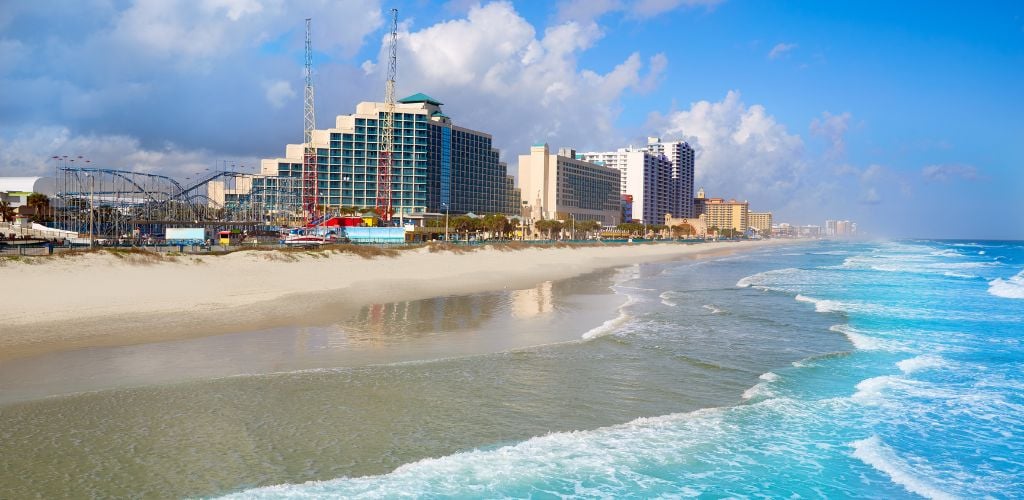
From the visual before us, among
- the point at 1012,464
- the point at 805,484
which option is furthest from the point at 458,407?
the point at 1012,464

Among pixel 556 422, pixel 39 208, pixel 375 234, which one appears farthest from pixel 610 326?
pixel 39 208

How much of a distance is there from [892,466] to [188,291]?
89.0 feet

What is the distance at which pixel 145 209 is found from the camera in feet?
340

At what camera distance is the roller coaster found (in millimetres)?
79062

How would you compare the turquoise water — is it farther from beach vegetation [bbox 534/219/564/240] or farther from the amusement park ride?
beach vegetation [bbox 534/219/564/240]

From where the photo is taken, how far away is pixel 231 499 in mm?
8266

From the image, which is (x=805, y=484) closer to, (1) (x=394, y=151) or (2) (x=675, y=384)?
(2) (x=675, y=384)

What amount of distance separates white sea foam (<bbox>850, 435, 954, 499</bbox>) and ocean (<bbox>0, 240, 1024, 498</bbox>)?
0.04 metres

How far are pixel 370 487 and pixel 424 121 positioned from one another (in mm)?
140178

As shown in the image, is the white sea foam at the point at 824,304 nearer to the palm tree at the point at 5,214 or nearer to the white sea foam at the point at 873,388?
the white sea foam at the point at 873,388

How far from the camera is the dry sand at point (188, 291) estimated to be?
64.7 feet

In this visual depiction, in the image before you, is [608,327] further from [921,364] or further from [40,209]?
[40,209]

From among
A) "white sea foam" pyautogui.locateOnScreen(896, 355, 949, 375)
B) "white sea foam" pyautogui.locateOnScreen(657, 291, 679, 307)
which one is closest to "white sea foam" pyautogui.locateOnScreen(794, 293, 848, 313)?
"white sea foam" pyautogui.locateOnScreen(657, 291, 679, 307)

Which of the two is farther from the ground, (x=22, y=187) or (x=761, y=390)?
(x=22, y=187)
